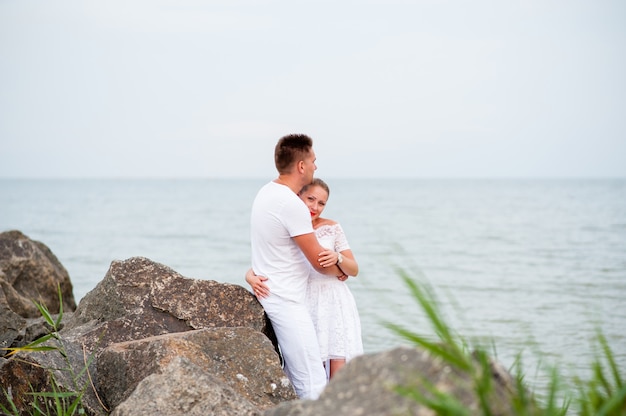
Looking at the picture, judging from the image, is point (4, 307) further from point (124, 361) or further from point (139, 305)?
point (124, 361)

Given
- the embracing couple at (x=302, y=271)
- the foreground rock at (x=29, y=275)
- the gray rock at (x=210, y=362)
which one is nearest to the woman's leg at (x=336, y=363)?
the embracing couple at (x=302, y=271)

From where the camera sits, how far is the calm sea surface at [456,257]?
42.2ft

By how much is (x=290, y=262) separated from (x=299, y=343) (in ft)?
2.07

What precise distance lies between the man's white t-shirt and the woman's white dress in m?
0.19

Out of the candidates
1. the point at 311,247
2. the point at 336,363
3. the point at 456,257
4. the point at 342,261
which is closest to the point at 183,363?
the point at 311,247

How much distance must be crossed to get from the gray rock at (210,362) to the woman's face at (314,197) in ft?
4.15

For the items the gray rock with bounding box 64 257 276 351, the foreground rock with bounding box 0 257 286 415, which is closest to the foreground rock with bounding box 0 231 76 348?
the foreground rock with bounding box 0 257 286 415

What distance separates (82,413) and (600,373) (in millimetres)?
3328

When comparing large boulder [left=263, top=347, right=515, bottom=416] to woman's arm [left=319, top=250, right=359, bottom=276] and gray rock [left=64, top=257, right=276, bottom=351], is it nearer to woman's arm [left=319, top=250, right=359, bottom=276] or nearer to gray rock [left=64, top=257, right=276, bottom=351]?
woman's arm [left=319, top=250, right=359, bottom=276]

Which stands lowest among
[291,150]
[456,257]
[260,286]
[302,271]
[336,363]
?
[456,257]

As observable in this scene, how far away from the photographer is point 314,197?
19.4ft

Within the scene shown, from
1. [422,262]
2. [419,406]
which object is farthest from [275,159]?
[422,262]

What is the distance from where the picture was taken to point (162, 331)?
18.7 feet

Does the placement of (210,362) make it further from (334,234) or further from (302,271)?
(334,234)
